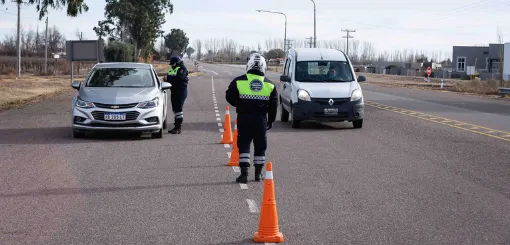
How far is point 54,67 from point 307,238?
228ft

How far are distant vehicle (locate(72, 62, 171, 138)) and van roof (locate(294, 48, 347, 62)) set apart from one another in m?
4.54

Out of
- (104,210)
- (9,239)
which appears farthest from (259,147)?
(9,239)

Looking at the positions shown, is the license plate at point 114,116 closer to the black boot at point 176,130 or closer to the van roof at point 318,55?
the black boot at point 176,130

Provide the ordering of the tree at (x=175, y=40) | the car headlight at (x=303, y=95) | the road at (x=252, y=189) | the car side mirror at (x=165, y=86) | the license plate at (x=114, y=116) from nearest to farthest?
1. the road at (x=252, y=189)
2. the license plate at (x=114, y=116)
3. the car side mirror at (x=165, y=86)
4. the car headlight at (x=303, y=95)
5. the tree at (x=175, y=40)

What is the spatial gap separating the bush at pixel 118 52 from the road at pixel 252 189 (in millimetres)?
62448

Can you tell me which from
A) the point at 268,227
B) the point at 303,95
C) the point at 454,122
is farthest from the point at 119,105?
the point at 454,122

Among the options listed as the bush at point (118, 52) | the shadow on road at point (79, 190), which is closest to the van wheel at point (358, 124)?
the shadow on road at point (79, 190)

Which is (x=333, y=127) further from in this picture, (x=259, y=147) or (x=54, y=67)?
(x=54, y=67)

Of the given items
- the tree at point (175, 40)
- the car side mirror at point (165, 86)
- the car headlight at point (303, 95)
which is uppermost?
the tree at point (175, 40)

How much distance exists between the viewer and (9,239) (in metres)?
7.09

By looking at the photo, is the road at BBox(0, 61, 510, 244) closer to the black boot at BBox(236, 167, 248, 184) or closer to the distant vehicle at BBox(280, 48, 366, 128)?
the black boot at BBox(236, 167, 248, 184)

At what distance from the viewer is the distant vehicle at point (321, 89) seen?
18.3m

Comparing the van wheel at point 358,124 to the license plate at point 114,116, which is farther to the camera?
the van wheel at point 358,124

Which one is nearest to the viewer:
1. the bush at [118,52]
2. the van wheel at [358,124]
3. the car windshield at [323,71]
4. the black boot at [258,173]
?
the black boot at [258,173]
